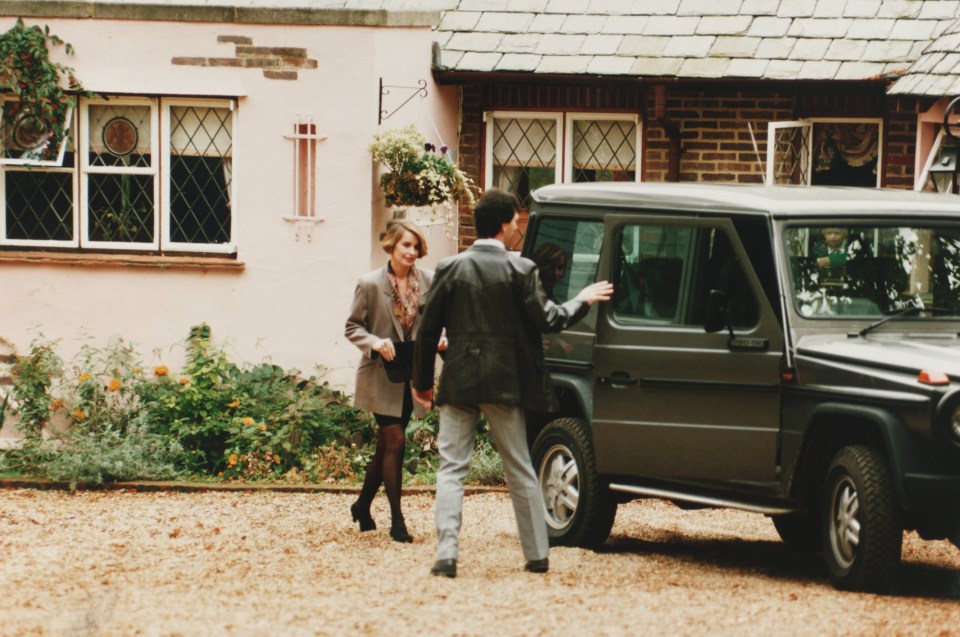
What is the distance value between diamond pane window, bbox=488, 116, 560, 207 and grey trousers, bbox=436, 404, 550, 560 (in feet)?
20.7

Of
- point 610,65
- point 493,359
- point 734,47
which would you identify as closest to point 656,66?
point 610,65

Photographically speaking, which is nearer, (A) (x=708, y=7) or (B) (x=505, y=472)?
(B) (x=505, y=472)

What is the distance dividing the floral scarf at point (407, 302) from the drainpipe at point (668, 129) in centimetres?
455

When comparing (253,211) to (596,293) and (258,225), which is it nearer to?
(258,225)

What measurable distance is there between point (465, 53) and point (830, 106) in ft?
9.57

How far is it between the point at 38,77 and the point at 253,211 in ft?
6.16

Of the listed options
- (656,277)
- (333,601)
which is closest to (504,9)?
(656,277)

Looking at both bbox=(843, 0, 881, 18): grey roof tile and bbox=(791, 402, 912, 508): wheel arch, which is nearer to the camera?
bbox=(791, 402, 912, 508): wheel arch

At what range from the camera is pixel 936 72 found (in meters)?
11.8

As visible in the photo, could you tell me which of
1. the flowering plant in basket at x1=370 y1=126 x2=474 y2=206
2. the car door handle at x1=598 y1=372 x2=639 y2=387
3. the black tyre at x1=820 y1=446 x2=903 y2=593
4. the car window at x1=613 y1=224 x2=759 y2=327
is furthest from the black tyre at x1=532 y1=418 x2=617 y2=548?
the flowering plant in basket at x1=370 y1=126 x2=474 y2=206

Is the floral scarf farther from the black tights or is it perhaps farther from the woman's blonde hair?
the black tights

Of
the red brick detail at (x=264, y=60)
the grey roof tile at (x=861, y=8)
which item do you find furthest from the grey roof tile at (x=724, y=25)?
the red brick detail at (x=264, y=60)

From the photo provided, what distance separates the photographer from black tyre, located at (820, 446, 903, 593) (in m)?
6.92

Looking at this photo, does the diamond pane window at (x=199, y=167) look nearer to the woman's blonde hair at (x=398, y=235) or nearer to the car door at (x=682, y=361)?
the woman's blonde hair at (x=398, y=235)
